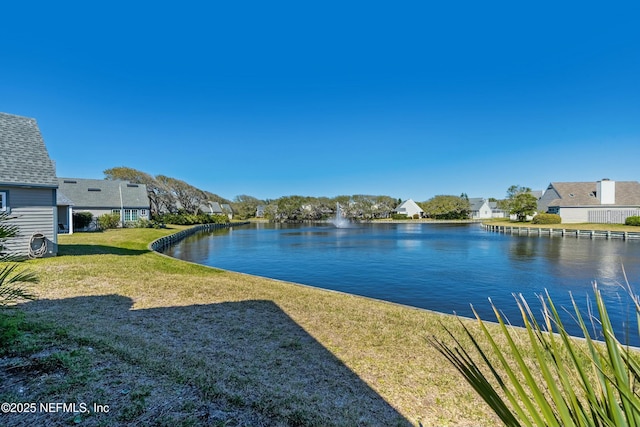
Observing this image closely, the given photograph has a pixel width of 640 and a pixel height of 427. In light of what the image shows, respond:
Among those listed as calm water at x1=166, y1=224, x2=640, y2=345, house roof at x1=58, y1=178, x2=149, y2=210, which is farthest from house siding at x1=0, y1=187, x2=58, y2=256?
house roof at x1=58, y1=178, x2=149, y2=210

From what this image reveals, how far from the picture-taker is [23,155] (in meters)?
13.5

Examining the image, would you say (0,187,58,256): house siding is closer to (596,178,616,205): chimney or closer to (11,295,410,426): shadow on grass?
(11,295,410,426): shadow on grass

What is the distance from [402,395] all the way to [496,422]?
1.04 meters

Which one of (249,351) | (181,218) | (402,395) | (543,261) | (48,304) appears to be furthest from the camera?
(181,218)

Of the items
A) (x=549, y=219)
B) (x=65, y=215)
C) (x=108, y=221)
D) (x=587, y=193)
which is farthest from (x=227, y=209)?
(x=587, y=193)

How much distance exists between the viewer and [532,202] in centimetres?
5153

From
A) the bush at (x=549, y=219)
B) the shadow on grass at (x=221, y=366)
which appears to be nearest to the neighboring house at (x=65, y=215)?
the shadow on grass at (x=221, y=366)

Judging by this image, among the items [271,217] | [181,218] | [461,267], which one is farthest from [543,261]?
[271,217]

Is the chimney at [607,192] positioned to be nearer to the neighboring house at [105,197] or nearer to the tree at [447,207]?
the tree at [447,207]

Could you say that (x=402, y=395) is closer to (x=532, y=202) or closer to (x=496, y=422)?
(x=496, y=422)

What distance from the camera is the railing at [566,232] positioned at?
30.9m

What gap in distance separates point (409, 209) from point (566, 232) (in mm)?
48137

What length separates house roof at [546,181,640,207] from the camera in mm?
41131

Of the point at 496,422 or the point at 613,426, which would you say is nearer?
the point at 613,426
